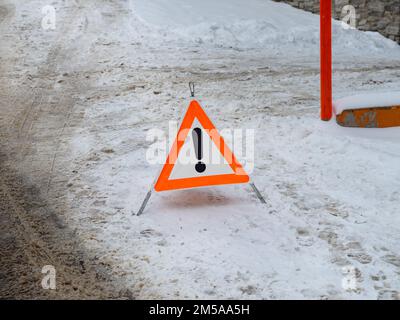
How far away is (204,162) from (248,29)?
7909 millimetres

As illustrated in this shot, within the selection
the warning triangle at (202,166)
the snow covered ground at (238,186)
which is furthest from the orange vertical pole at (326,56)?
the warning triangle at (202,166)

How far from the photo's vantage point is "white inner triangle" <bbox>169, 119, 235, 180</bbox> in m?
4.90

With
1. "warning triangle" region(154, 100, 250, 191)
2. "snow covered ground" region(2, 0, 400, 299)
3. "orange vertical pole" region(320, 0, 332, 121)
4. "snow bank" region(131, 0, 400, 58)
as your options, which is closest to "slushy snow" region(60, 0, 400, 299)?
"snow covered ground" region(2, 0, 400, 299)

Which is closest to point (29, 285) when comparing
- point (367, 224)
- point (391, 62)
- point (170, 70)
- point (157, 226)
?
point (157, 226)

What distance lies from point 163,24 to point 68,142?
6125 millimetres

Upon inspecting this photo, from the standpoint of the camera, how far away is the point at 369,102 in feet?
22.2

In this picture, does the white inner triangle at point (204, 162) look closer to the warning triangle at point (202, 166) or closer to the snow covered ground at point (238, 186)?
the warning triangle at point (202, 166)

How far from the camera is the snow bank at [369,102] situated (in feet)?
22.0

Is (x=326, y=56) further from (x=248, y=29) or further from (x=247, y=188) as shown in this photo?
(x=248, y=29)

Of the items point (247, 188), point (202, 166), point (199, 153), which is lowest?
point (247, 188)

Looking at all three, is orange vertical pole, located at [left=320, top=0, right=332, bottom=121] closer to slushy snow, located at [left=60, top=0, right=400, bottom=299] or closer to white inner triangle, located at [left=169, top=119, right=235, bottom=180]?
slushy snow, located at [left=60, top=0, right=400, bottom=299]

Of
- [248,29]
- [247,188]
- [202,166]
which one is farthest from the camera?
[248,29]

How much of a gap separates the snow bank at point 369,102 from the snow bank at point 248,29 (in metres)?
4.61

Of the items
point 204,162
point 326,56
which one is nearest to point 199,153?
point 204,162
